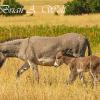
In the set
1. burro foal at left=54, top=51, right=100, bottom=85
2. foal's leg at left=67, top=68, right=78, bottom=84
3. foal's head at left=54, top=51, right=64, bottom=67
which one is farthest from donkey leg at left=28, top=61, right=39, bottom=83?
foal's leg at left=67, top=68, right=78, bottom=84

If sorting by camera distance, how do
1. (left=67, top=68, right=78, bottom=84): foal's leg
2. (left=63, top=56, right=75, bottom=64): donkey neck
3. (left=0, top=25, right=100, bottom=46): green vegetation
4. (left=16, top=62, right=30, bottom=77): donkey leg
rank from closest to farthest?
(left=67, top=68, right=78, bottom=84): foal's leg, (left=63, top=56, right=75, bottom=64): donkey neck, (left=16, top=62, right=30, bottom=77): donkey leg, (left=0, top=25, right=100, bottom=46): green vegetation

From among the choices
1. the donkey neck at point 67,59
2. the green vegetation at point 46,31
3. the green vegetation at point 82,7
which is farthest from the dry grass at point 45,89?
the green vegetation at point 82,7

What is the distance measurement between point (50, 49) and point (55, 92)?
3.79 metres

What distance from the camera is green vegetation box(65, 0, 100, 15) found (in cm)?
7312

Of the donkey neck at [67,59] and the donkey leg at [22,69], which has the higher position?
the donkey neck at [67,59]

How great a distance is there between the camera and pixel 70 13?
7331cm

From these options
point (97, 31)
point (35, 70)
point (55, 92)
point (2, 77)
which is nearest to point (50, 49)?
point (35, 70)

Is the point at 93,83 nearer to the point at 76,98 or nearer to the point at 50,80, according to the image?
the point at 50,80

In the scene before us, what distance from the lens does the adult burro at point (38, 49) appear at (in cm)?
1444

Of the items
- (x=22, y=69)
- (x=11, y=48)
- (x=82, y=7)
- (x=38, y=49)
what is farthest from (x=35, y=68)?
(x=82, y=7)

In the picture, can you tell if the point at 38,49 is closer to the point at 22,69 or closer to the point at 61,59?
the point at 22,69

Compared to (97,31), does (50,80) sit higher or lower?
higher

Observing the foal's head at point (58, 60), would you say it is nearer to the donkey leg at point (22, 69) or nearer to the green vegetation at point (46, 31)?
the donkey leg at point (22, 69)

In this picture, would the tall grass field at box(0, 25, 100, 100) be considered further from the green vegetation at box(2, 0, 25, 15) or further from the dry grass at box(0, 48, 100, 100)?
the green vegetation at box(2, 0, 25, 15)
